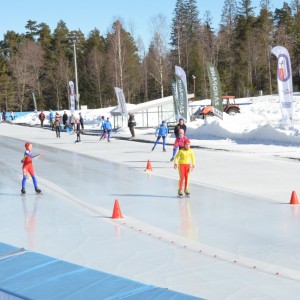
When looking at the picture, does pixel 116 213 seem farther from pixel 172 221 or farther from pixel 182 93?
pixel 182 93

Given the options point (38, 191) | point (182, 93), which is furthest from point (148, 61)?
point (38, 191)

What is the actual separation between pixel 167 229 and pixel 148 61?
2889 inches

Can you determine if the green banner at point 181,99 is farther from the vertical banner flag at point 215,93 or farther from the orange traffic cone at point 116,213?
the orange traffic cone at point 116,213

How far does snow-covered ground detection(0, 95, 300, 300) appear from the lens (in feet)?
21.7

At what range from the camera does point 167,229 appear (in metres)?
9.16

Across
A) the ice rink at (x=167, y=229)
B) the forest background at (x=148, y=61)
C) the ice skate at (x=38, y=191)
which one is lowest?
the ice rink at (x=167, y=229)

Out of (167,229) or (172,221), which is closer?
(167,229)

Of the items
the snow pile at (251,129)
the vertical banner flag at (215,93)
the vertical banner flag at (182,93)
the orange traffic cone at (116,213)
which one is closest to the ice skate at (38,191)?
the orange traffic cone at (116,213)

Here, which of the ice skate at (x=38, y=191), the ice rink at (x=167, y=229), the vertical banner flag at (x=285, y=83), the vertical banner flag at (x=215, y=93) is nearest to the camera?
the ice rink at (x=167, y=229)

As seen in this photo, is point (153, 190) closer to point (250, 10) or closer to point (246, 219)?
point (246, 219)

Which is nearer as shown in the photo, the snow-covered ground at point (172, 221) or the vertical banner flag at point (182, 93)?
the snow-covered ground at point (172, 221)

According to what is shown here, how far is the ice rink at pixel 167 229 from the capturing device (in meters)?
6.49

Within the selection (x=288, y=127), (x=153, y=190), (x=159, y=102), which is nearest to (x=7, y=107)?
(x=159, y=102)

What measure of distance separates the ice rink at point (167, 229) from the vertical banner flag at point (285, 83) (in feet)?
25.7
